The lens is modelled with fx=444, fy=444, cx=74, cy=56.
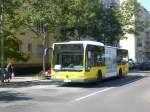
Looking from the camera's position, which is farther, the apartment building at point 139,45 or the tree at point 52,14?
the apartment building at point 139,45

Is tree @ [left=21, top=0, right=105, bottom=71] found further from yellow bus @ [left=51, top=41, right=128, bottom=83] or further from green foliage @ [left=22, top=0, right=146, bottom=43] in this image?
yellow bus @ [left=51, top=41, right=128, bottom=83]

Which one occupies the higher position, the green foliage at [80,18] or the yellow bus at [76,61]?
the green foliage at [80,18]

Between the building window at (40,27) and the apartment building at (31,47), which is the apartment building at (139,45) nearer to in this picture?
the apartment building at (31,47)

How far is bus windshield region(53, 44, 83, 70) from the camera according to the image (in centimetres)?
2577

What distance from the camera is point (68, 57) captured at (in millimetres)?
26078

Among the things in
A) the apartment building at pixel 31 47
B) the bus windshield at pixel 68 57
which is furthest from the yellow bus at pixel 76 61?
the apartment building at pixel 31 47

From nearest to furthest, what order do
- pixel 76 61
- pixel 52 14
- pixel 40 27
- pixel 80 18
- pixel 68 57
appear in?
pixel 76 61 < pixel 68 57 < pixel 52 14 < pixel 40 27 < pixel 80 18

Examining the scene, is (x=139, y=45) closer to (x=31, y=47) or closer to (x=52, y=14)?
(x=31, y=47)

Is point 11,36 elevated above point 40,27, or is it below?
below

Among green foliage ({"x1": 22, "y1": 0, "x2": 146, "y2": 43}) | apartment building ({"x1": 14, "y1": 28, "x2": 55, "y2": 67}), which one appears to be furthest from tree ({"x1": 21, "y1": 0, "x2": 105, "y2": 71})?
apartment building ({"x1": 14, "y1": 28, "x2": 55, "y2": 67})

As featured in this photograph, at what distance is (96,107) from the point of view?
51.1ft

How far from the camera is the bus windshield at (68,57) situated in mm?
25766

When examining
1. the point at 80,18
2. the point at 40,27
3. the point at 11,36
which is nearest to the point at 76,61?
the point at 11,36

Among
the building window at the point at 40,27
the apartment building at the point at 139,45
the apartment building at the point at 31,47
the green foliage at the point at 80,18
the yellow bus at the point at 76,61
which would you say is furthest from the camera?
the apartment building at the point at 139,45
